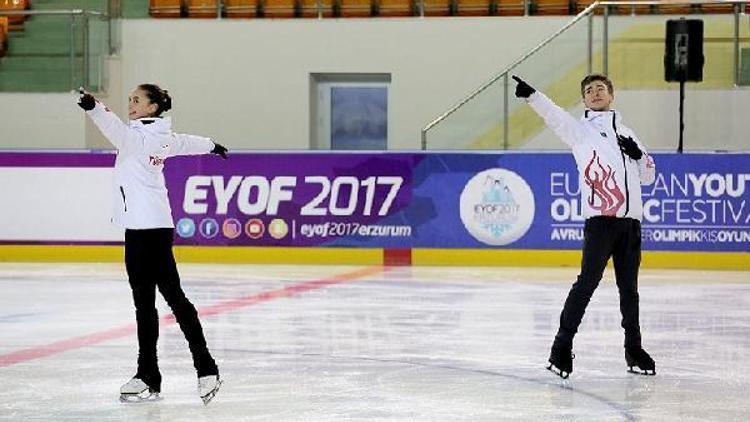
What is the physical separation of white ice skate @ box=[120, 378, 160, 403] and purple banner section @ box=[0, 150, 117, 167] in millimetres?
10062

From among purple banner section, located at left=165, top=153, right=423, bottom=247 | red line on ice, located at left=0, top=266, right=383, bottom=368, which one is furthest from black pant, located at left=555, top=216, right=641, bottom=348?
purple banner section, located at left=165, top=153, right=423, bottom=247

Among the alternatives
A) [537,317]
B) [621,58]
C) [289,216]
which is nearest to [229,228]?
[289,216]

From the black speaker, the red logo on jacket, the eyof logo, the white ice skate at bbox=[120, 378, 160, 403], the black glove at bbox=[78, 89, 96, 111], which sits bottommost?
the white ice skate at bbox=[120, 378, 160, 403]

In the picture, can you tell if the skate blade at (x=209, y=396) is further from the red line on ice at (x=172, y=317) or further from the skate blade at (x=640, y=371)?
the skate blade at (x=640, y=371)

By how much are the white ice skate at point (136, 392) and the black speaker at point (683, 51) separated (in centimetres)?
1102

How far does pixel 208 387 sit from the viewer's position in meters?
6.79

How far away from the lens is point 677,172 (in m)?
15.9

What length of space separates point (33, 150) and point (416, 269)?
458 centimetres

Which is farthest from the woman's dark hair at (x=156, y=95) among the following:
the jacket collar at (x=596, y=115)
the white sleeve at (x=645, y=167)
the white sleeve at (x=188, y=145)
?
the white sleeve at (x=645, y=167)

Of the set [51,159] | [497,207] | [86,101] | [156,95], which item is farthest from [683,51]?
[86,101]

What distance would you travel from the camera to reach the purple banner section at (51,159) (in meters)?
16.8

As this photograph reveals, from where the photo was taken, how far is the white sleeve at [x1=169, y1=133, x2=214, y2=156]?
7.00 metres

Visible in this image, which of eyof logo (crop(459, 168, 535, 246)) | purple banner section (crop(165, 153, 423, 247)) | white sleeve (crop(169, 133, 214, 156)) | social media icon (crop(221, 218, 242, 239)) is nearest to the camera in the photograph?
white sleeve (crop(169, 133, 214, 156))

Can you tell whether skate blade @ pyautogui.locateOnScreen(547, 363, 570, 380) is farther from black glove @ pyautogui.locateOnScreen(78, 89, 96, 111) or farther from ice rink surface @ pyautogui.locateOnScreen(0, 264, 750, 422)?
black glove @ pyautogui.locateOnScreen(78, 89, 96, 111)
